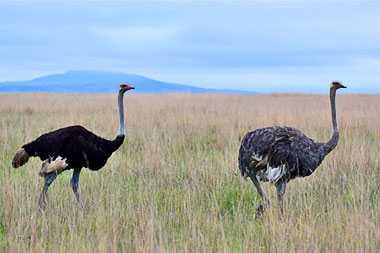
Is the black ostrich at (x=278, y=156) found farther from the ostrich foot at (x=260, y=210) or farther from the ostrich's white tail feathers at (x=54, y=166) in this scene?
the ostrich's white tail feathers at (x=54, y=166)

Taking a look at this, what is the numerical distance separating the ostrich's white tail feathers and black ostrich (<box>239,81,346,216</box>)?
1989mm

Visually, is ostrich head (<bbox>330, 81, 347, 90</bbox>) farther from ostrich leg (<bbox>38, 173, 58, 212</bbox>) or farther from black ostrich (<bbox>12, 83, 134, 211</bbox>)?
ostrich leg (<bbox>38, 173, 58, 212</bbox>)

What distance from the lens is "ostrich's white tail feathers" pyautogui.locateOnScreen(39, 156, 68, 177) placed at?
5805mm

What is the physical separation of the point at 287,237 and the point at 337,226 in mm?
563

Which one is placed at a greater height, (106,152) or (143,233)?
(106,152)

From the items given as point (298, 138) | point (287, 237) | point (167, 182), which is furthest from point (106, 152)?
point (287, 237)

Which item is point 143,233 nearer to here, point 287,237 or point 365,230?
point 287,237

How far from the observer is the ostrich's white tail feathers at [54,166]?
229 inches

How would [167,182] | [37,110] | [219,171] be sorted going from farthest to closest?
[37,110] → [219,171] → [167,182]

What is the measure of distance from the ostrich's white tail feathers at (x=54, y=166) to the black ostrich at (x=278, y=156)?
199 centimetres

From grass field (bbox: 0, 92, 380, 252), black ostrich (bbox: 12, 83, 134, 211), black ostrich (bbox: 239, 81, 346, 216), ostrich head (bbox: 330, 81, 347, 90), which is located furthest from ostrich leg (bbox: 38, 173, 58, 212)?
ostrich head (bbox: 330, 81, 347, 90)

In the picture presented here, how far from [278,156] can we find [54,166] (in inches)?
96.9

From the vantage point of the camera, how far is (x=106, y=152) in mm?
6406

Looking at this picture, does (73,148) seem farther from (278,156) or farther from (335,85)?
(335,85)
